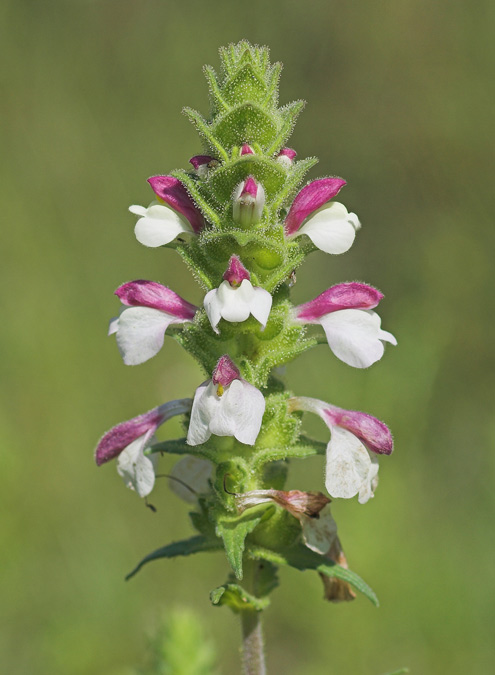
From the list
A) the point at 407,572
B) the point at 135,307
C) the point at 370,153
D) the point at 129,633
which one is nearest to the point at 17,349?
the point at 129,633

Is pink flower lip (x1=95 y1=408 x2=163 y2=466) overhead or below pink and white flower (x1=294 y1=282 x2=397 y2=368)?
below

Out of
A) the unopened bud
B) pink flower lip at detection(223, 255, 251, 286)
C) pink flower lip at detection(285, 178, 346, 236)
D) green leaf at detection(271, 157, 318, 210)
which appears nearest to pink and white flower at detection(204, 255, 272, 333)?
pink flower lip at detection(223, 255, 251, 286)

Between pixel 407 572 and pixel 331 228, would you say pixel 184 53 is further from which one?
pixel 331 228

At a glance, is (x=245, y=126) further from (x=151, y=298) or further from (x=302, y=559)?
(x=302, y=559)

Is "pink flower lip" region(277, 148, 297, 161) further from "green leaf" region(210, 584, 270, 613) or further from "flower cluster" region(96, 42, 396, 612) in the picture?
"green leaf" region(210, 584, 270, 613)

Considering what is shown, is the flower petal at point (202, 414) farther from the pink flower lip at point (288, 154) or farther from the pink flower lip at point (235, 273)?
the pink flower lip at point (288, 154)
